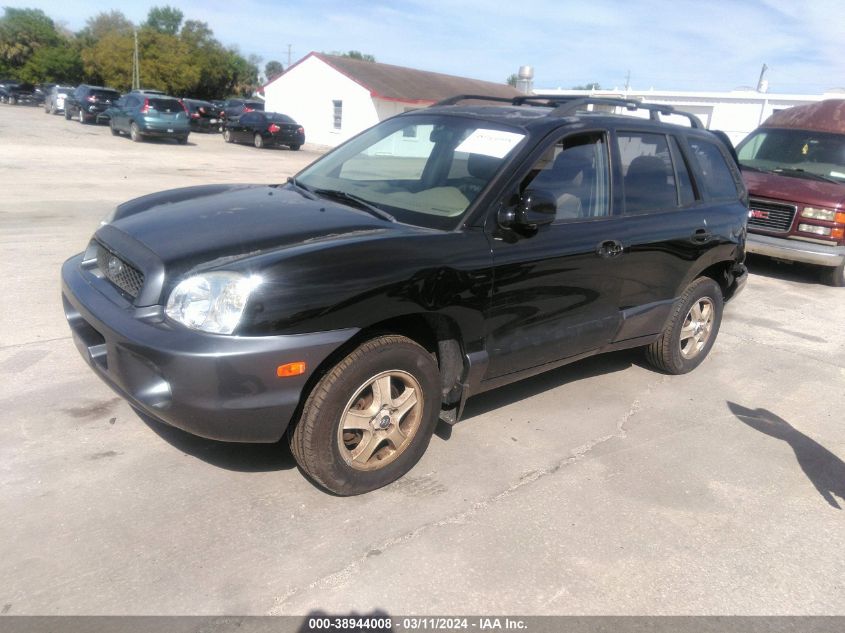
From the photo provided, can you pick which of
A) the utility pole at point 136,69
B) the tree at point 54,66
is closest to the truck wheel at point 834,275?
the utility pole at point 136,69

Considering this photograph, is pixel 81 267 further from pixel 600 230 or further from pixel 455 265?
pixel 600 230

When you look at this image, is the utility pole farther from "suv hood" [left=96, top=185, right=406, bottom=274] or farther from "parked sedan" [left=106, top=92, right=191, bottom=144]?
"suv hood" [left=96, top=185, right=406, bottom=274]

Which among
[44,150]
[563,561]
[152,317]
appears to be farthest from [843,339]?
[44,150]

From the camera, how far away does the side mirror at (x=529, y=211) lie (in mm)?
3553

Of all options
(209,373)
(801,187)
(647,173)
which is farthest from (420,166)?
(801,187)

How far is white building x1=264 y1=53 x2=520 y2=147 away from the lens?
3216cm

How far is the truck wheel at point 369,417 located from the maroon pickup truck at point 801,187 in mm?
6591

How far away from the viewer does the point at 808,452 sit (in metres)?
4.27

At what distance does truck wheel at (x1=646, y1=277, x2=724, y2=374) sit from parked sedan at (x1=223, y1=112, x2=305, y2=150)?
951 inches

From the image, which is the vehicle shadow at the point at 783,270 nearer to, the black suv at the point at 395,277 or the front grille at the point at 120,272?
the black suv at the point at 395,277

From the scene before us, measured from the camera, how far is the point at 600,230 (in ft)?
13.6

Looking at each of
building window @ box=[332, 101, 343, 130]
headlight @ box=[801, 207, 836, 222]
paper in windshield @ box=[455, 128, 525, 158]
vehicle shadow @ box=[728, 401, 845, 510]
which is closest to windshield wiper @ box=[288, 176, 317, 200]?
paper in windshield @ box=[455, 128, 525, 158]

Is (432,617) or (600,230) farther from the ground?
(600,230)

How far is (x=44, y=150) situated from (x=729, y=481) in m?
20.1
